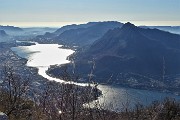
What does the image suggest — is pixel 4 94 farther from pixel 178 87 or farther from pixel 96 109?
pixel 178 87

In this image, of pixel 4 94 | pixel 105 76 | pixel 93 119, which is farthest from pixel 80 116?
pixel 105 76

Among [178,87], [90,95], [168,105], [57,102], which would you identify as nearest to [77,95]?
[90,95]

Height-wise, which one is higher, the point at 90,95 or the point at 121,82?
the point at 90,95

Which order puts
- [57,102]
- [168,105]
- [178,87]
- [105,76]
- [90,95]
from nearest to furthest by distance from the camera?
[90,95] < [57,102] < [168,105] < [178,87] < [105,76]

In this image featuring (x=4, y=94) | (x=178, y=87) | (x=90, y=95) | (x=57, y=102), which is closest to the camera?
(x=90, y=95)

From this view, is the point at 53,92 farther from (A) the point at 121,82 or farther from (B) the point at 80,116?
(A) the point at 121,82

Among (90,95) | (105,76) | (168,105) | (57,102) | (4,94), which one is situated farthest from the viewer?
(105,76)

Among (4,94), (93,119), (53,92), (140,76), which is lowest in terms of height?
(140,76)

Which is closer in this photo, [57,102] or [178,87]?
[57,102]

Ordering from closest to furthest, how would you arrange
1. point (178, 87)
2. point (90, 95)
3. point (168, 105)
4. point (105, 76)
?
point (90, 95) → point (168, 105) → point (178, 87) → point (105, 76)
